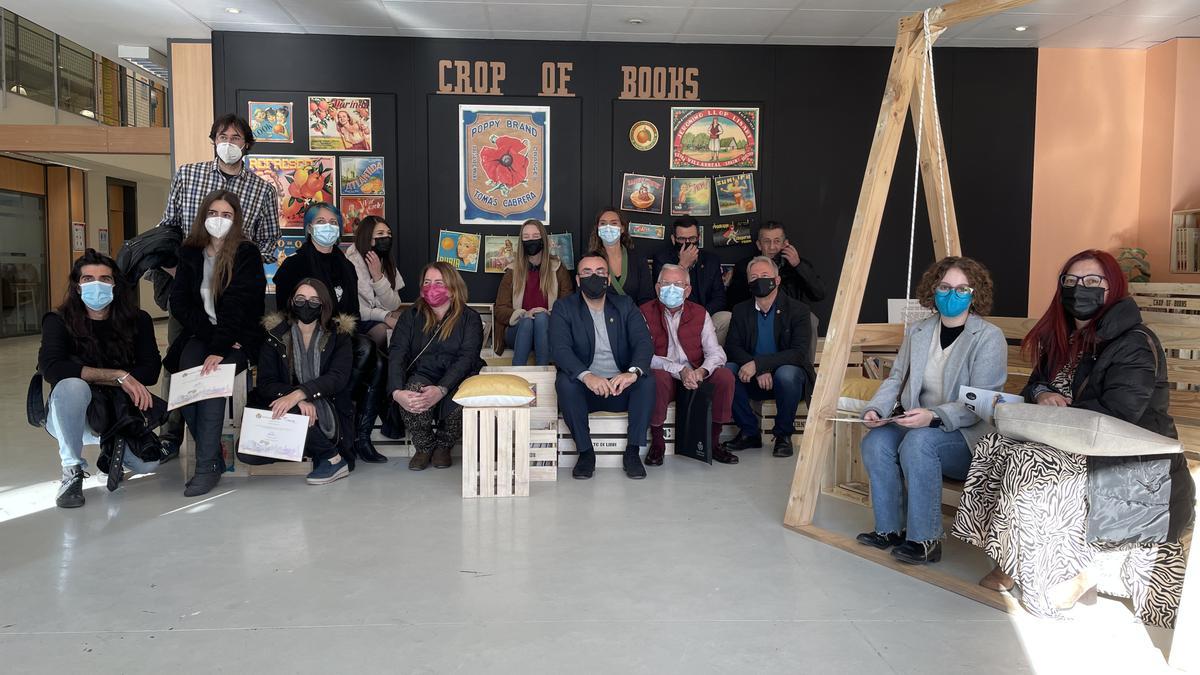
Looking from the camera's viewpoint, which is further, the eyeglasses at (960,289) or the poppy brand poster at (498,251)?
the poppy brand poster at (498,251)

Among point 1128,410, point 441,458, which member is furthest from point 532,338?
point 1128,410

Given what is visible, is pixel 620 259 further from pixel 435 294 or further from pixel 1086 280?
pixel 1086 280

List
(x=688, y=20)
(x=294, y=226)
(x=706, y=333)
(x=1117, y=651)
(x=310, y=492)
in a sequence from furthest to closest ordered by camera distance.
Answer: (x=294, y=226), (x=688, y=20), (x=706, y=333), (x=310, y=492), (x=1117, y=651)

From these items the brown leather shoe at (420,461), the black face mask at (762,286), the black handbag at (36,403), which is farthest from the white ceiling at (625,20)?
the brown leather shoe at (420,461)

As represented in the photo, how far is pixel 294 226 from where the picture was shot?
6879 millimetres

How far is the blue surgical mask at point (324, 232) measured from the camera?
5.02m

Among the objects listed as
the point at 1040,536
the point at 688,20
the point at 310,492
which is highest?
the point at 688,20

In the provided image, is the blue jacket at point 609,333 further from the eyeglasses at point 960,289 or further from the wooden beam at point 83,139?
the wooden beam at point 83,139

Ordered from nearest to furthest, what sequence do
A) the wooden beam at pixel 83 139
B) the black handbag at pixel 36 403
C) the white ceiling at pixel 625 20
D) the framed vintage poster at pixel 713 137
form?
the black handbag at pixel 36 403, the white ceiling at pixel 625 20, the framed vintage poster at pixel 713 137, the wooden beam at pixel 83 139

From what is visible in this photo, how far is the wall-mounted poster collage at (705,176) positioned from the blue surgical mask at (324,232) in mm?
2735

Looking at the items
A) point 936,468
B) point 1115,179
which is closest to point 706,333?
point 936,468

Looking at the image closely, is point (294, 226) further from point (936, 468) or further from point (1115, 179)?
point (1115, 179)

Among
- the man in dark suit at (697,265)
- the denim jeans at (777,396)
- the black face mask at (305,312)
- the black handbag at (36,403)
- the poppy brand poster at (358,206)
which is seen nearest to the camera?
the black handbag at (36,403)

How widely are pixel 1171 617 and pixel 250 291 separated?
14.4 feet
